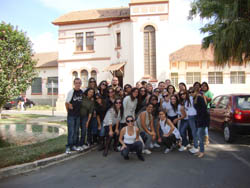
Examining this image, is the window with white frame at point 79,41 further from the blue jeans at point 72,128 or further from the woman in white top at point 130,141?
the woman in white top at point 130,141

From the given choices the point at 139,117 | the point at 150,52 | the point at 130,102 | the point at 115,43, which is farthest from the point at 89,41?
the point at 139,117

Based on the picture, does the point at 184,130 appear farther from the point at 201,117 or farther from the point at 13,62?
the point at 13,62

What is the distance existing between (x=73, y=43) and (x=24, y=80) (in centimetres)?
1074

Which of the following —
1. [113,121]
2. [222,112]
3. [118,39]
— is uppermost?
[118,39]

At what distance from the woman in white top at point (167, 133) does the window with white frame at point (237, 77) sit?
20.0 meters

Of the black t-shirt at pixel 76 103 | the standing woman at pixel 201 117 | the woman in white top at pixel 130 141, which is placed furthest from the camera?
the black t-shirt at pixel 76 103

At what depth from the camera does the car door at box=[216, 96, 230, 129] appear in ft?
25.2

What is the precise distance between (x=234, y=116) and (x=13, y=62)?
1113cm

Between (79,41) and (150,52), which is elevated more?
(79,41)

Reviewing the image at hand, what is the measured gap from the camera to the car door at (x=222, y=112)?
7.67 meters

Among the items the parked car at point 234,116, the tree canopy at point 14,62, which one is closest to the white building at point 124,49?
the tree canopy at point 14,62

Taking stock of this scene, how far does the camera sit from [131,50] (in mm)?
19875

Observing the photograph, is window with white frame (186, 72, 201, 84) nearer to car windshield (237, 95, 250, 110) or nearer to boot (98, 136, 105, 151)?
car windshield (237, 95, 250, 110)

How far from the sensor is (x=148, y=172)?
480cm
